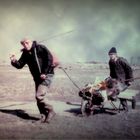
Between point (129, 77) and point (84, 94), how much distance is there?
1811 millimetres

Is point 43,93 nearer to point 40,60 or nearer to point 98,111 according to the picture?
point 40,60

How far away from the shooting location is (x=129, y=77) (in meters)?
9.92

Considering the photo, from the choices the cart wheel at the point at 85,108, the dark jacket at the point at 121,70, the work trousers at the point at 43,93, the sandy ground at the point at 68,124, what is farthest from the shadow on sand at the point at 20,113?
the dark jacket at the point at 121,70

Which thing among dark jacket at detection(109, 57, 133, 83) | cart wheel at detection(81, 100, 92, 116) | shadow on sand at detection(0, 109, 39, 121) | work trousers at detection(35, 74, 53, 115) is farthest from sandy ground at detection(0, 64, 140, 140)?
dark jacket at detection(109, 57, 133, 83)

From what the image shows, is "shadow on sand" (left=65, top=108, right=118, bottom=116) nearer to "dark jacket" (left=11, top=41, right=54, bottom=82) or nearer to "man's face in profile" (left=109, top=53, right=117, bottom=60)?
"man's face in profile" (left=109, top=53, right=117, bottom=60)

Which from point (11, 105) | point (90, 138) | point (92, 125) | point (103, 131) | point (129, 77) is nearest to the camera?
point (90, 138)

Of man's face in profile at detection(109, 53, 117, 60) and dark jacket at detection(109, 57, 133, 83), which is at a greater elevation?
man's face in profile at detection(109, 53, 117, 60)

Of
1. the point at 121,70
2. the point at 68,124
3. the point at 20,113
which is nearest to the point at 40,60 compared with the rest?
the point at 68,124

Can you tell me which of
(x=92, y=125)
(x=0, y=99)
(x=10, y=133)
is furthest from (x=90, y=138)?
(x=0, y=99)

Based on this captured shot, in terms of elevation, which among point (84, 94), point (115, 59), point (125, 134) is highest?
point (115, 59)

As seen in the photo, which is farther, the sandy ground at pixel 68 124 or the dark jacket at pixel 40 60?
the dark jacket at pixel 40 60

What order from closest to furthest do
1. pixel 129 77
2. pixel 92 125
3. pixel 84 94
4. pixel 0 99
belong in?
pixel 92 125
pixel 84 94
pixel 129 77
pixel 0 99

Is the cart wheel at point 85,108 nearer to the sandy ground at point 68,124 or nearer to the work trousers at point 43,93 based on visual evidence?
the sandy ground at point 68,124

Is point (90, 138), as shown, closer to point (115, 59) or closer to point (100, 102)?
point (100, 102)
